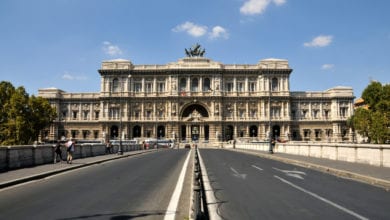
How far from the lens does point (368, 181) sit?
13.0m

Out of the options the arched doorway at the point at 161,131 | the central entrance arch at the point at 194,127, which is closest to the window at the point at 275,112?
the central entrance arch at the point at 194,127

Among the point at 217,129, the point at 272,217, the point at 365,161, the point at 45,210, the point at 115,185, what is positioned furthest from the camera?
the point at 217,129

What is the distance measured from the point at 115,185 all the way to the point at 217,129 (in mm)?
73363

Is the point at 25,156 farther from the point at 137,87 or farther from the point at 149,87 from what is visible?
the point at 137,87

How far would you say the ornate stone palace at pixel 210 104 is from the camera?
86500mm

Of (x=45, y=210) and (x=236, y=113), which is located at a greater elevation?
(x=236, y=113)

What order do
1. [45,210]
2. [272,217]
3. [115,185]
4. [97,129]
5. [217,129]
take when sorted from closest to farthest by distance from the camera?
1. [272,217]
2. [45,210]
3. [115,185]
4. [217,129]
5. [97,129]

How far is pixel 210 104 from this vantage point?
286 feet

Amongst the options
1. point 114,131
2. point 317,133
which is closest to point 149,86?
point 114,131

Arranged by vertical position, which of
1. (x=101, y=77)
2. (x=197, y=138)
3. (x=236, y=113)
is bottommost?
(x=197, y=138)

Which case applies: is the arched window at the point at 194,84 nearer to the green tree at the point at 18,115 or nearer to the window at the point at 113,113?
the window at the point at 113,113

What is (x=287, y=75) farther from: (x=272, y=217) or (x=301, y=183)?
(x=272, y=217)

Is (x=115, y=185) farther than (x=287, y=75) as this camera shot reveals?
No

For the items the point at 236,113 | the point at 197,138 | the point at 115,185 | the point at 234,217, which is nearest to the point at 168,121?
the point at 197,138
